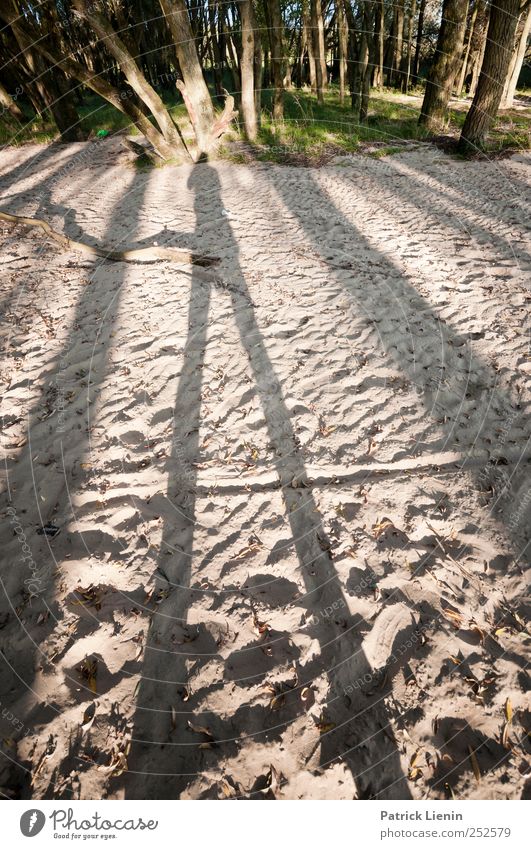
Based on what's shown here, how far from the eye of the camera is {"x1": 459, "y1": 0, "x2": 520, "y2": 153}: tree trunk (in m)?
9.27

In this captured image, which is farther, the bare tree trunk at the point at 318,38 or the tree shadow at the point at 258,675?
the bare tree trunk at the point at 318,38

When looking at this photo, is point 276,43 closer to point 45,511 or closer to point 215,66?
point 215,66

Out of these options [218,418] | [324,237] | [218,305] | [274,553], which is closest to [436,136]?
[324,237]

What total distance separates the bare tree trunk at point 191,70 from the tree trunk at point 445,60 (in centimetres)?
748

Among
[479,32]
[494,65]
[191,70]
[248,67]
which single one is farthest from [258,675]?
[479,32]

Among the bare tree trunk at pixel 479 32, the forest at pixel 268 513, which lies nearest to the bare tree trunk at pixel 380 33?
the bare tree trunk at pixel 479 32

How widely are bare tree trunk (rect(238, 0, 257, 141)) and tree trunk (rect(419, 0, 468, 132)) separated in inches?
232

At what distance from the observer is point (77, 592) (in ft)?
10.2

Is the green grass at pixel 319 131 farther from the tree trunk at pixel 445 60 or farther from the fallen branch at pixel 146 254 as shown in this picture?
the fallen branch at pixel 146 254

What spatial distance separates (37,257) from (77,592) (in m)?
7.08

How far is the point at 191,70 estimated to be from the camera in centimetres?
1079

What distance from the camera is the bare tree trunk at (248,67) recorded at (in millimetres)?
11078
